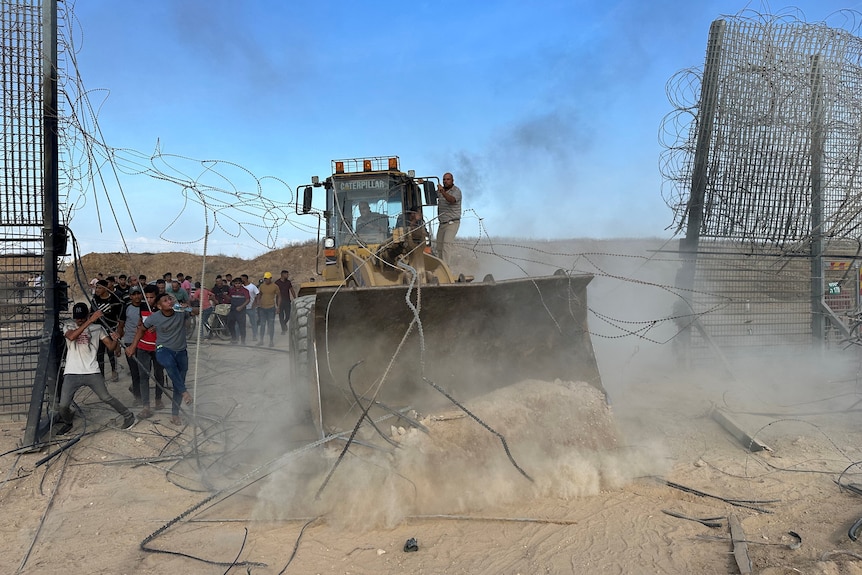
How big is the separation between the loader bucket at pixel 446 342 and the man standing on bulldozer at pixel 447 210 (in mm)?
2753

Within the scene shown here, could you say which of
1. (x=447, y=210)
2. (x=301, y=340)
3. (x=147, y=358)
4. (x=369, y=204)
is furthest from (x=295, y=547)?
(x=447, y=210)

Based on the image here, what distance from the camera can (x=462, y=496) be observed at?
452cm

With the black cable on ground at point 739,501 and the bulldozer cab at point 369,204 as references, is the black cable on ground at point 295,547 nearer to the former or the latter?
the black cable on ground at point 739,501

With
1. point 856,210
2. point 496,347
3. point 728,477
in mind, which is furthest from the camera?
point 856,210

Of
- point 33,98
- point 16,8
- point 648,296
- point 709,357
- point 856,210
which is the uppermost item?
point 16,8

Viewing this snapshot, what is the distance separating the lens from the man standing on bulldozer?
26.8 ft

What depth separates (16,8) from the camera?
630 centimetres

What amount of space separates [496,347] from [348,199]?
12.0 ft

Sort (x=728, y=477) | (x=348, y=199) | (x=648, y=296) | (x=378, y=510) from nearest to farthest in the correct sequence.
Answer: (x=378, y=510) → (x=728, y=477) → (x=348, y=199) → (x=648, y=296)

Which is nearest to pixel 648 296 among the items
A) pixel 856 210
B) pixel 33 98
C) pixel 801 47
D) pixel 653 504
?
pixel 856 210

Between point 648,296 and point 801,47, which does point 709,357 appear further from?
point 801,47

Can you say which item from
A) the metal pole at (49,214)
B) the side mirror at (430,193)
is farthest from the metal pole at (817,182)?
the metal pole at (49,214)

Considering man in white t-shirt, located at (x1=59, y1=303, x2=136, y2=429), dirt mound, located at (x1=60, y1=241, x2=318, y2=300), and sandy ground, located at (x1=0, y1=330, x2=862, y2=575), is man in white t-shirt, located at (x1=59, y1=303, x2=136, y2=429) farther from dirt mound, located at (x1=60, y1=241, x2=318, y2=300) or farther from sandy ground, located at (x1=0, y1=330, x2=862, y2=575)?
dirt mound, located at (x1=60, y1=241, x2=318, y2=300)

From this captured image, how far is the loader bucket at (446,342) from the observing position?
5.38 m
